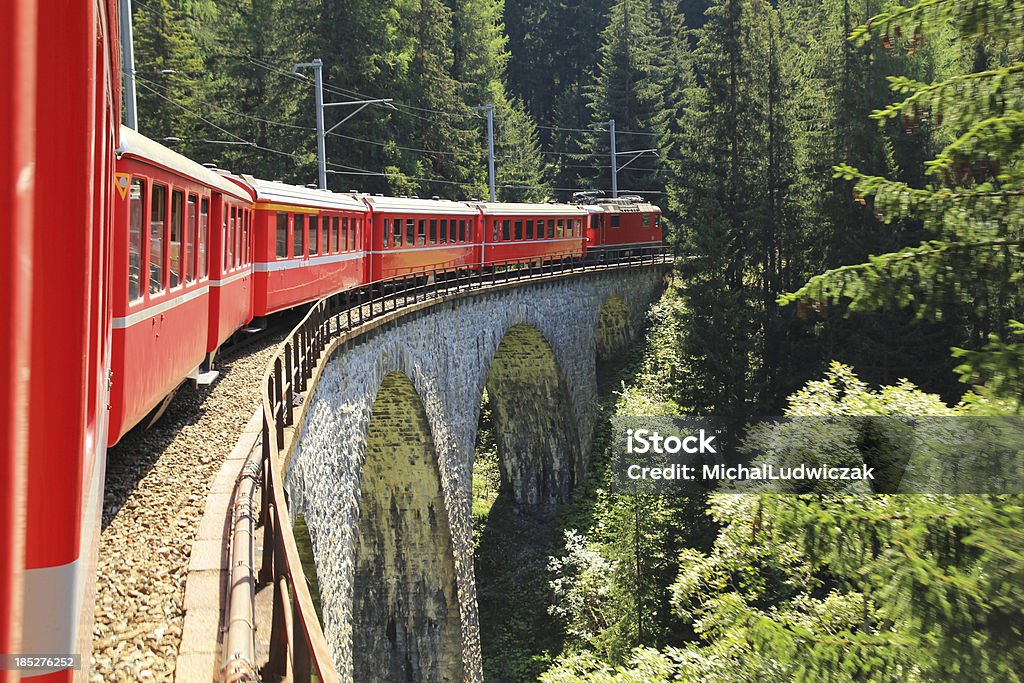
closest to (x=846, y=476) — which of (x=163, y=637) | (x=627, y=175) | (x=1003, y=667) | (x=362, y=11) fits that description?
(x=1003, y=667)

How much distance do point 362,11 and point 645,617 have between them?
118 ft

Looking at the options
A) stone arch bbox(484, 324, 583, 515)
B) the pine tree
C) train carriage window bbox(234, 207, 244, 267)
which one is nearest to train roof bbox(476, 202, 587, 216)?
stone arch bbox(484, 324, 583, 515)

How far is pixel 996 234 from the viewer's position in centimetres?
888

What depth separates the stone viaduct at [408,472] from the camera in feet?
42.6

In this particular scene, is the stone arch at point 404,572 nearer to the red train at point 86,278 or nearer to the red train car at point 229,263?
the red train at point 86,278

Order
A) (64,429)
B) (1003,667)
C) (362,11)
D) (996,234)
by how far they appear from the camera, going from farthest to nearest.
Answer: (362,11) → (996,234) → (1003,667) → (64,429)

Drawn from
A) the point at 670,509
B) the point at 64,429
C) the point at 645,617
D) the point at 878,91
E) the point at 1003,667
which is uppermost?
the point at 878,91

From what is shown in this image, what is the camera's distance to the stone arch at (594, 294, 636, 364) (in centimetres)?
4697

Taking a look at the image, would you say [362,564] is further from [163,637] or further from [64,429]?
[64,429]

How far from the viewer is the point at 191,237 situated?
31.5 ft

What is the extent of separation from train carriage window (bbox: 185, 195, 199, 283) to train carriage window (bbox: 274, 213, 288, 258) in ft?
20.4

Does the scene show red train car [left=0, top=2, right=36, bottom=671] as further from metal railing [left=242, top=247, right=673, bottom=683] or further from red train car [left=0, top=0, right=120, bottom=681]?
metal railing [left=242, top=247, right=673, bottom=683]

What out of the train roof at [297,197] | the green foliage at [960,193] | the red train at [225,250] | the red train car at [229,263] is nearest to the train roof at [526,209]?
the red train at [225,250]

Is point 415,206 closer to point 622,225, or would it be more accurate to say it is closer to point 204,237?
point 204,237
